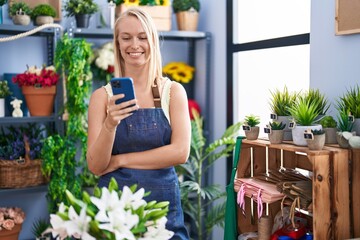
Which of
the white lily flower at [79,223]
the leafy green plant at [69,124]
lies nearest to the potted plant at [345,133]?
the white lily flower at [79,223]

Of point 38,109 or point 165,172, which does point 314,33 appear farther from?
point 38,109

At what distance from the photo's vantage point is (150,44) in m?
1.93

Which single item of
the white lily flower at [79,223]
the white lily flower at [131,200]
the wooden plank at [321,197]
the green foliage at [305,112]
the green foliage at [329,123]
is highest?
the green foliage at [305,112]

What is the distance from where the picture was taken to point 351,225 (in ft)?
7.03

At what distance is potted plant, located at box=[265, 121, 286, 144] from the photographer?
233cm

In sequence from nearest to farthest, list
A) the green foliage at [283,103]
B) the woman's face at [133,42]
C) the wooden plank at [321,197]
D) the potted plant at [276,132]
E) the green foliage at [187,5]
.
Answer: the woman's face at [133,42]
the wooden plank at [321,197]
the potted plant at [276,132]
the green foliage at [283,103]
the green foliage at [187,5]

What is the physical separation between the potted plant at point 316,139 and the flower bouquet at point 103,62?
2072 mm

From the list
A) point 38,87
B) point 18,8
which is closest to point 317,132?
point 38,87

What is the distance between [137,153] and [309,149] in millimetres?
669

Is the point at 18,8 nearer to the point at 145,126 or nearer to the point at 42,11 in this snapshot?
the point at 42,11

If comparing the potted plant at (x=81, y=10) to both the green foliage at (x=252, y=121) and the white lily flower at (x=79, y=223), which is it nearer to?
the green foliage at (x=252, y=121)

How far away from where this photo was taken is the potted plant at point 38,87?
3.59 metres

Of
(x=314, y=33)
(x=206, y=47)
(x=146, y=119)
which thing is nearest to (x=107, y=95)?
(x=146, y=119)

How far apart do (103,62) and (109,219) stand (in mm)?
2773
